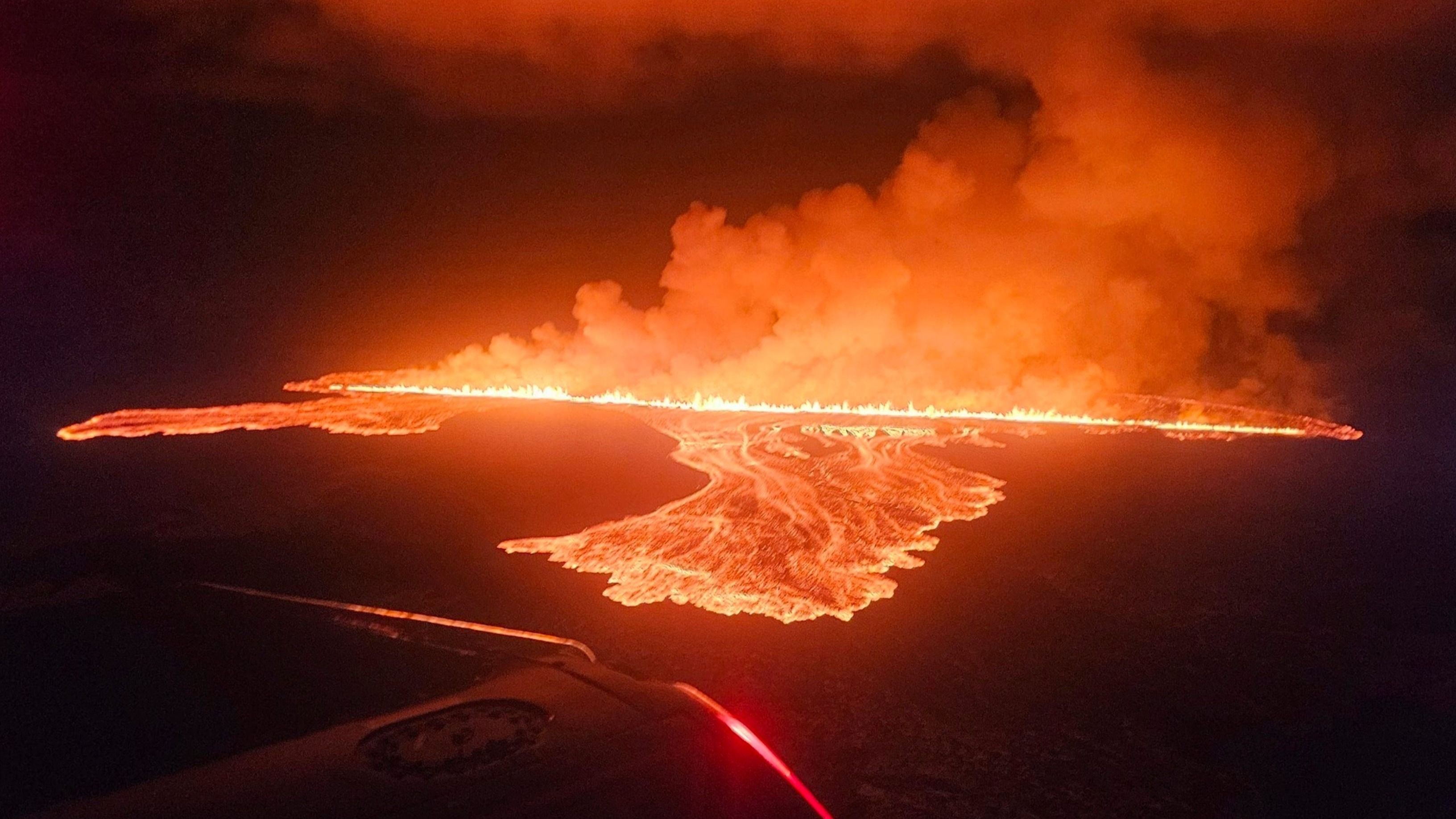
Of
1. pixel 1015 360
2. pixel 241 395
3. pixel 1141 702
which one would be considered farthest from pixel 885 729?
pixel 241 395

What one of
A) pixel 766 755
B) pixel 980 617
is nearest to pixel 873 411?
pixel 980 617

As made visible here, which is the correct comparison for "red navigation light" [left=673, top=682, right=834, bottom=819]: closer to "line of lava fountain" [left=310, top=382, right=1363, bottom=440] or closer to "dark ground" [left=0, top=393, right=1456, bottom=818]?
"dark ground" [left=0, top=393, right=1456, bottom=818]

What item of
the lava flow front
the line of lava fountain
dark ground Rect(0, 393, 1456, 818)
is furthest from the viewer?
the line of lava fountain

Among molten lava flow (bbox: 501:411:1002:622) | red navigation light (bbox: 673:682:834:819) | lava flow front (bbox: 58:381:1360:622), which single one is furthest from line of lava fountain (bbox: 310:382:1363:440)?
red navigation light (bbox: 673:682:834:819)

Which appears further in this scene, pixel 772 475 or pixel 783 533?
pixel 772 475

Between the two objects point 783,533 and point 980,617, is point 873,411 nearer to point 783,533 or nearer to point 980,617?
point 783,533

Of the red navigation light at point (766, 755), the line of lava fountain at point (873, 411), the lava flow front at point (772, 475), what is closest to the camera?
the red navigation light at point (766, 755)

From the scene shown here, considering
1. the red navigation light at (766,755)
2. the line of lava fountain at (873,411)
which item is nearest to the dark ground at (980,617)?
the red navigation light at (766,755)

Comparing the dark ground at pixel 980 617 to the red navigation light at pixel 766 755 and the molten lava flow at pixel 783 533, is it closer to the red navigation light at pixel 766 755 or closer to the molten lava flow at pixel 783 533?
the molten lava flow at pixel 783 533

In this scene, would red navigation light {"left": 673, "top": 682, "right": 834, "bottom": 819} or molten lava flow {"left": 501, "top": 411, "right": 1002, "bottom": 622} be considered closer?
red navigation light {"left": 673, "top": 682, "right": 834, "bottom": 819}

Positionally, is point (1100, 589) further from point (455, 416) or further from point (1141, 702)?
point (455, 416)
